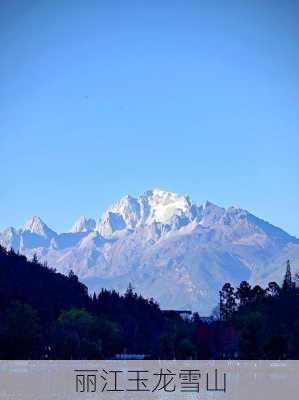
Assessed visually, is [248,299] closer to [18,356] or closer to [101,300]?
[101,300]

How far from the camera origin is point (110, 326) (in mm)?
Answer: 151625

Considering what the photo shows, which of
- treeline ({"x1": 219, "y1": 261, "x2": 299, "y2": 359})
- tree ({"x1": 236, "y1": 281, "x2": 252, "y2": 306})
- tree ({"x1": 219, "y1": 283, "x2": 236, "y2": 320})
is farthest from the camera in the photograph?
tree ({"x1": 219, "y1": 283, "x2": 236, "y2": 320})

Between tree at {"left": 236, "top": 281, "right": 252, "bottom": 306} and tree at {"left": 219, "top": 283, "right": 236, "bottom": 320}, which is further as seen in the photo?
tree at {"left": 219, "top": 283, "right": 236, "bottom": 320}

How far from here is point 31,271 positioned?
174000mm

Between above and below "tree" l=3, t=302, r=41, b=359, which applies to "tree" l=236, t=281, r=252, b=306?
above

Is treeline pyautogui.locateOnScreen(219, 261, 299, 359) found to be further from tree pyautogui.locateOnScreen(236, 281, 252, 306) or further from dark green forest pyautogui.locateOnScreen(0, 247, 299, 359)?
tree pyautogui.locateOnScreen(236, 281, 252, 306)

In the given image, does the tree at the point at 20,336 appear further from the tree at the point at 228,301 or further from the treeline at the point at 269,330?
the tree at the point at 228,301

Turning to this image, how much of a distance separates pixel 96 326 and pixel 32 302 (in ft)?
33.1

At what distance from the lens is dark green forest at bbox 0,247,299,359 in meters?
115

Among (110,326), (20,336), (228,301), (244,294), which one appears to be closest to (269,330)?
(20,336)

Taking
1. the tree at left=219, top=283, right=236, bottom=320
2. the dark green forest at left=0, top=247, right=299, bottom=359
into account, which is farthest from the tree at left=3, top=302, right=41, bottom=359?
the tree at left=219, top=283, right=236, bottom=320

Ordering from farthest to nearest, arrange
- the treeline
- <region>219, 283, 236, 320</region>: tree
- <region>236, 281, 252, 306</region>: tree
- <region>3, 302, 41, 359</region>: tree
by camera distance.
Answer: <region>219, 283, 236, 320</region>: tree → <region>236, 281, 252, 306</region>: tree → <region>3, 302, 41, 359</region>: tree → the treeline
